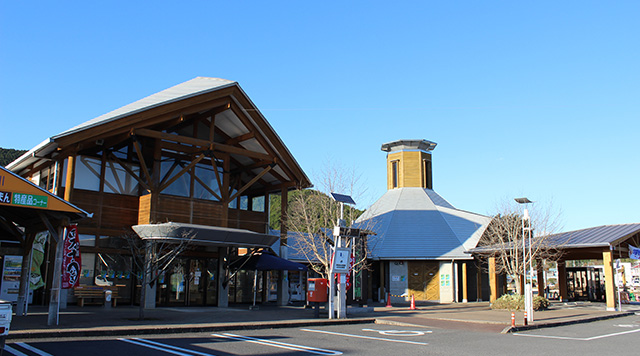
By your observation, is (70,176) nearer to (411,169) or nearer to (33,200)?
(33,200)

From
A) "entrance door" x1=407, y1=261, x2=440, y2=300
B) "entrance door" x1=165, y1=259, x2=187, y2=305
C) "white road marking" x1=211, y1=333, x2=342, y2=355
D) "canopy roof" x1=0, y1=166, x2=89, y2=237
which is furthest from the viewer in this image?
"entrance door" x1=407, y1=261, x2=440, y2=300

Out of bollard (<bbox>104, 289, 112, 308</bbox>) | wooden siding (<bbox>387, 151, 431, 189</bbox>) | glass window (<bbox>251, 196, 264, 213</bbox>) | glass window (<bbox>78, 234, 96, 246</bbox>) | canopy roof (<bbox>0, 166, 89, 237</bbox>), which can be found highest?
wooden siding (<bbox>387, 151, 431, 189</bbox>)

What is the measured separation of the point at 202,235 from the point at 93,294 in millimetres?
4778

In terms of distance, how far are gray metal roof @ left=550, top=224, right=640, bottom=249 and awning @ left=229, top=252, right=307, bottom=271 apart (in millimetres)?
13222

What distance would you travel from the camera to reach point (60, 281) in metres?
13.7

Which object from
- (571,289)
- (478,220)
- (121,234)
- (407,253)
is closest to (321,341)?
(121,234)

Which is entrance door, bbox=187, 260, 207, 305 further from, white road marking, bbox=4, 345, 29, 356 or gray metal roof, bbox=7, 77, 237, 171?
white road marking, bbox=4, 345, 29, 356

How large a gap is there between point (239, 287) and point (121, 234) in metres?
6.88

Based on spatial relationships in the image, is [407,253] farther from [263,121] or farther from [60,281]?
[60,281]

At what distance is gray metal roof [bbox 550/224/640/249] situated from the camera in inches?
947

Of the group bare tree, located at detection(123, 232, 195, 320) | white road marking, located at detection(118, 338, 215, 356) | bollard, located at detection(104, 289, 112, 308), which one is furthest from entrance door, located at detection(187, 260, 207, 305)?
white road marking, located at detection(118, 338, 215, 356)

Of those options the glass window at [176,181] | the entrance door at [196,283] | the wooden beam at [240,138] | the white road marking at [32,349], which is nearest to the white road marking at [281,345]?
the white road marking at [32,349]

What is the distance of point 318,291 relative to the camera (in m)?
18.5

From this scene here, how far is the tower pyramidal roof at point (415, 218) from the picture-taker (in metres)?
31.3
